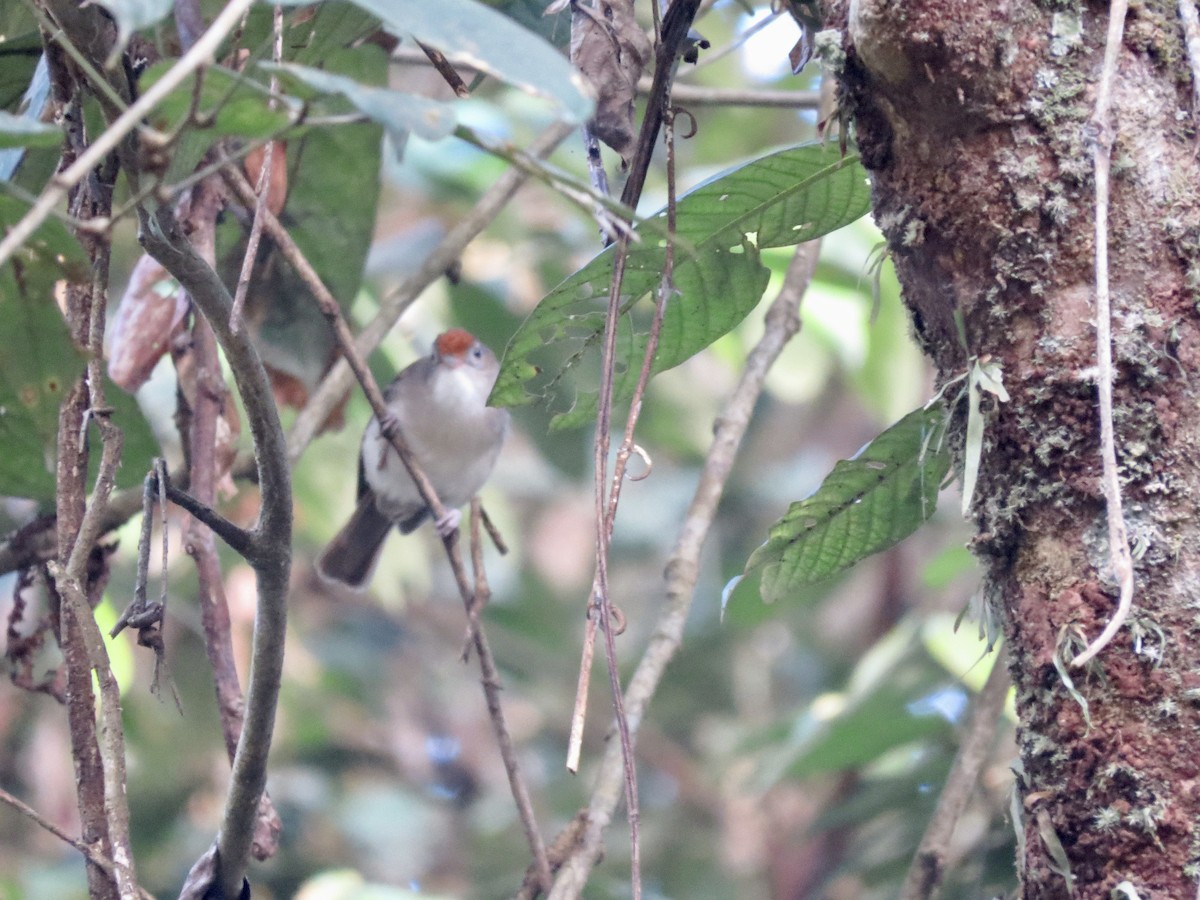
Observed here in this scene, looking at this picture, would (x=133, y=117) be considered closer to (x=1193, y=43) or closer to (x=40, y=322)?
(x=40, y=322)

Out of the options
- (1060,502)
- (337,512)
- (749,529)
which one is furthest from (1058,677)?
(749,529)

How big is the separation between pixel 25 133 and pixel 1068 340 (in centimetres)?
94

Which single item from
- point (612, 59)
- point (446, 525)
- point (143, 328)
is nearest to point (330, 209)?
point (143, 328)

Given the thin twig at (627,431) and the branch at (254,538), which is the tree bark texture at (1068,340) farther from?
the branch at (254,538)

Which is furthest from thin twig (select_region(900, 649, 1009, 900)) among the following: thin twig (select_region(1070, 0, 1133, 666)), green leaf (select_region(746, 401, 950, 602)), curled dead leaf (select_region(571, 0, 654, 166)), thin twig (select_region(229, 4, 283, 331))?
thin twig (select_region(229, 4, 283, 331))

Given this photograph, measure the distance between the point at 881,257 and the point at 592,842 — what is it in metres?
0.98

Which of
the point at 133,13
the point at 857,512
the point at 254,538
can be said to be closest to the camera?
the point at 133,13

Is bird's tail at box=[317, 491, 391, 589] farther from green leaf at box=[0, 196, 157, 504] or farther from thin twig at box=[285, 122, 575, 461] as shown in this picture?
green leaf at box=[0, 196, 157, 504]

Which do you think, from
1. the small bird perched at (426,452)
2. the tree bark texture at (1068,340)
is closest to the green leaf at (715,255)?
the tree bark texture at (1068,340)

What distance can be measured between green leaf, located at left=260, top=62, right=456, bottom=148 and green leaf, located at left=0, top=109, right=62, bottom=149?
0.18 m

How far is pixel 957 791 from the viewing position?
225 cm

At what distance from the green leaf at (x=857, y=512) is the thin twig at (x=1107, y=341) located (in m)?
0.39

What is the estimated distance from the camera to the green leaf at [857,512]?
1620 mm

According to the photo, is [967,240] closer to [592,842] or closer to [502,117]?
[592,842]
